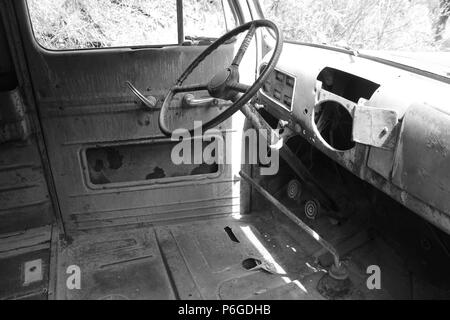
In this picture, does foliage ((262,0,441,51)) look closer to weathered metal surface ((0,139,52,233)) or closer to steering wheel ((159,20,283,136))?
steering wheel ((159,20,283,136))

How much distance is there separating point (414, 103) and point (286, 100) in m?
0.79

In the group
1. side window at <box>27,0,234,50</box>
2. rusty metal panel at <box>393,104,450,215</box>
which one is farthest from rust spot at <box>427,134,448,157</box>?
side window at <box>27,0,234,50</box>

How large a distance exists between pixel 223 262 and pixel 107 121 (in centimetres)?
102

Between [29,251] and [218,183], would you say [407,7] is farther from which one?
[29,251]

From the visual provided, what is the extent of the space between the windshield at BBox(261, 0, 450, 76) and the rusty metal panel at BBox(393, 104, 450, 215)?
0.29 m

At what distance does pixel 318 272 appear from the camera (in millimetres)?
2033

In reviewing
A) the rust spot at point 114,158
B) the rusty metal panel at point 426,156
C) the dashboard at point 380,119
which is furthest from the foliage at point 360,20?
the rusty metal panel at point 426,156

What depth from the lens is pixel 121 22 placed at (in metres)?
2.22

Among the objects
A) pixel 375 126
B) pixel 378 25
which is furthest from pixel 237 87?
pixel 378 25

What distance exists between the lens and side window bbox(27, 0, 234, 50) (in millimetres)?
1999

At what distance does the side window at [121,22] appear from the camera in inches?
78.7

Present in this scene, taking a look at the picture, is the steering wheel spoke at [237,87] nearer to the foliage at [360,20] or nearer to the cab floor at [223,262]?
the cab floor at [223,262]

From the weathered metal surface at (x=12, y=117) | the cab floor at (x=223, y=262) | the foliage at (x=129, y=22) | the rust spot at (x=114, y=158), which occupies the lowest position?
the cab floor at (x=223, y=262)

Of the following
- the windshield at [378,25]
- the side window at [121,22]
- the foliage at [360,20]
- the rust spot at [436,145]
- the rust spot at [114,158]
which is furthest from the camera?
the foliage at [360,20]
